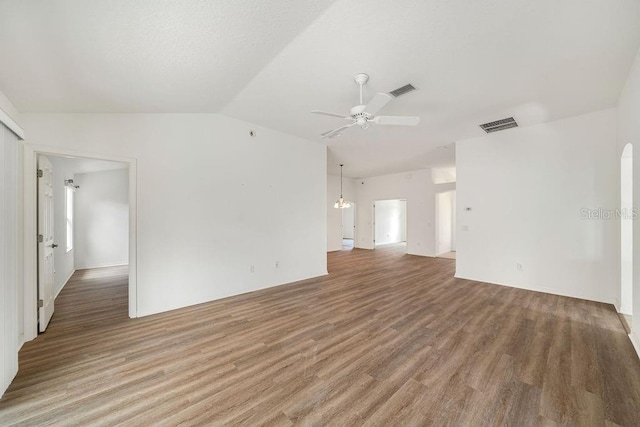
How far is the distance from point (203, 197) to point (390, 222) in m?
10.9

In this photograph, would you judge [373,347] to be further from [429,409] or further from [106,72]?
[106,72]

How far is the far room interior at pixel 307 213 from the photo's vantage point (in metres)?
1.92

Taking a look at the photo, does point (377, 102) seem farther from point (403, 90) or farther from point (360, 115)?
point (403, 90)

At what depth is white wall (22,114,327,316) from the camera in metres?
3.46

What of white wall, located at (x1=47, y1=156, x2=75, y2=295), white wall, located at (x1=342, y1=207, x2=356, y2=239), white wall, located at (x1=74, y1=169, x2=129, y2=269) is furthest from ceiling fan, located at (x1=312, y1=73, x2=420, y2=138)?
white wall, located at (x1=342, y1=207, x2=356, y2=239)

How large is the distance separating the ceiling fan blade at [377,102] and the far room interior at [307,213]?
0.12 feet

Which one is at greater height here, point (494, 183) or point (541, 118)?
point (541, 118)

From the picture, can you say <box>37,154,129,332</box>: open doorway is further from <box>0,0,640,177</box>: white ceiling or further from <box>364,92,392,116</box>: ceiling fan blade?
<box>364,92,392,116</box>: ceiling fan blade

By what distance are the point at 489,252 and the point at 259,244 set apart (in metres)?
4.94

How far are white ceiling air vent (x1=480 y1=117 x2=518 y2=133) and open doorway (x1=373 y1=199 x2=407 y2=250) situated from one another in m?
7.27

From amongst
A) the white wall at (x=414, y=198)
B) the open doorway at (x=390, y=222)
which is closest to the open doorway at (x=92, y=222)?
the white wall at (x=414, y=198)

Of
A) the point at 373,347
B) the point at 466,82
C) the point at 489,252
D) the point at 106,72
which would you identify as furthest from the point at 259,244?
the point at 489,252

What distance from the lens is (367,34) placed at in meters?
2.25

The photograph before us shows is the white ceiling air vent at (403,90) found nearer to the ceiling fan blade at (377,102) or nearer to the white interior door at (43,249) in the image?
the ceiling fan blade at (377,102)
